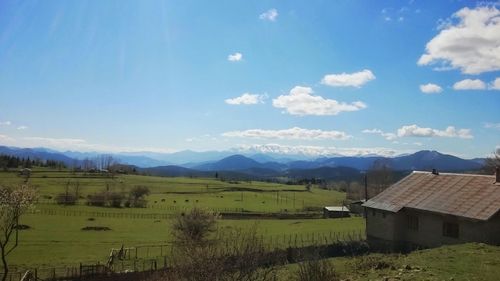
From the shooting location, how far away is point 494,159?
86.5 metres

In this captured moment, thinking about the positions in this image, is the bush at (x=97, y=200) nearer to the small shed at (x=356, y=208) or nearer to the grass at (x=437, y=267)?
the small shed at (x=356, y=208)

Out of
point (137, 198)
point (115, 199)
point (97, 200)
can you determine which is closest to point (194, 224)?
point (115, 199)

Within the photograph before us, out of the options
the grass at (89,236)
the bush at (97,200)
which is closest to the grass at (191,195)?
the bush at (97,200)

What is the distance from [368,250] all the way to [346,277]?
24696 mm

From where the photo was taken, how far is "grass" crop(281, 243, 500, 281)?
22250 millimetres

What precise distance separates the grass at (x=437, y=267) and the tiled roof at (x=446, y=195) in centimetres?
796

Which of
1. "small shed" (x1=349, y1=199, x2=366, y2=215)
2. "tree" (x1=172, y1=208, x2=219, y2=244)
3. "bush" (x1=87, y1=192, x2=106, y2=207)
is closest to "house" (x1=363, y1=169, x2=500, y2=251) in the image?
"tree" (x1=172, y1=208, x2=219, y2=244)

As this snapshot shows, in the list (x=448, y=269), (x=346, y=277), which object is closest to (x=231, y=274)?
(x=346, y=277)

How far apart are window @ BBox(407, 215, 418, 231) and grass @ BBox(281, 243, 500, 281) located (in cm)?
1348

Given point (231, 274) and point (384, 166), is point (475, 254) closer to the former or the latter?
point (231, 274)

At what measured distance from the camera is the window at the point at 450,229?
3973cm

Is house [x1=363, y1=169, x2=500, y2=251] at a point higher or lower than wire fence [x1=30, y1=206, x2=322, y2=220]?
higher

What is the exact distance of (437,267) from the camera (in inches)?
972

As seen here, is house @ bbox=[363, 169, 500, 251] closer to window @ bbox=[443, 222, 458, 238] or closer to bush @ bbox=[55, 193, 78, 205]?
window @ bbox=[443, 222, 458, 238]
